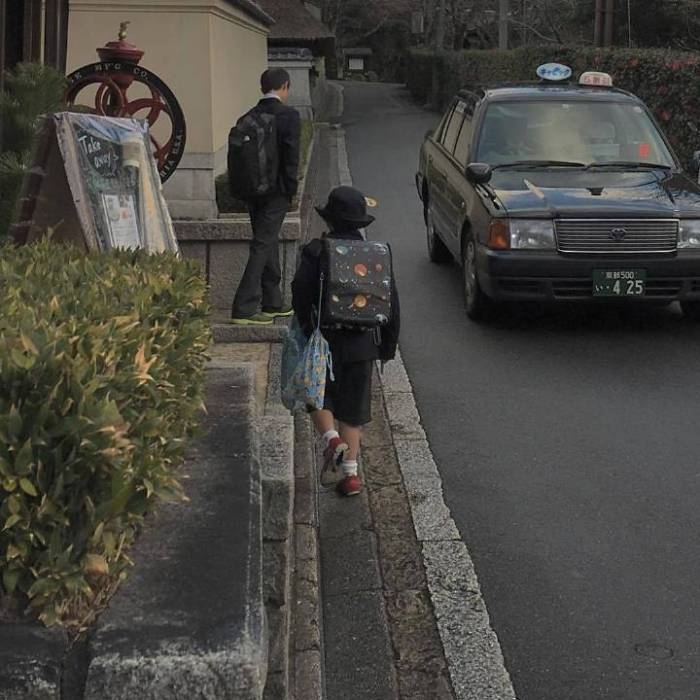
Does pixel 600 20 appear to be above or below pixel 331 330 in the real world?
above

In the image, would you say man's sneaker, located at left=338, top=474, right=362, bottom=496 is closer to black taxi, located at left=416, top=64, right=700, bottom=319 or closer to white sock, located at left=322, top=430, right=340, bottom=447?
white sock, located at left=322, top=430, right=340, bottom=447

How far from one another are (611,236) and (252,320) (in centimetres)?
268

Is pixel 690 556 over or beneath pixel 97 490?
beneath

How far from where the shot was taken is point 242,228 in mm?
8281

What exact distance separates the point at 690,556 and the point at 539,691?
132cm

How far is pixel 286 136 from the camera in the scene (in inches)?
294

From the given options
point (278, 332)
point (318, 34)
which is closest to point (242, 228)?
point (278, 332)

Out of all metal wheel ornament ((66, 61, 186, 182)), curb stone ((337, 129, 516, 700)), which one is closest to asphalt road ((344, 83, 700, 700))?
curb stone ((337, 129, 516, 700))

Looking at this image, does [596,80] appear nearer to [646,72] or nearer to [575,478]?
[575,478]

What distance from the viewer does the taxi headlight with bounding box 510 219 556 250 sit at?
8180mm

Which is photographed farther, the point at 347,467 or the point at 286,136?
the point at 286,136

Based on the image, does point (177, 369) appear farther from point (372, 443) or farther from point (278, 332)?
point (278, 332)

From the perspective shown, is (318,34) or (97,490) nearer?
(97,490)

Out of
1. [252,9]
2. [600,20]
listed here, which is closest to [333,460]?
[252,9]
